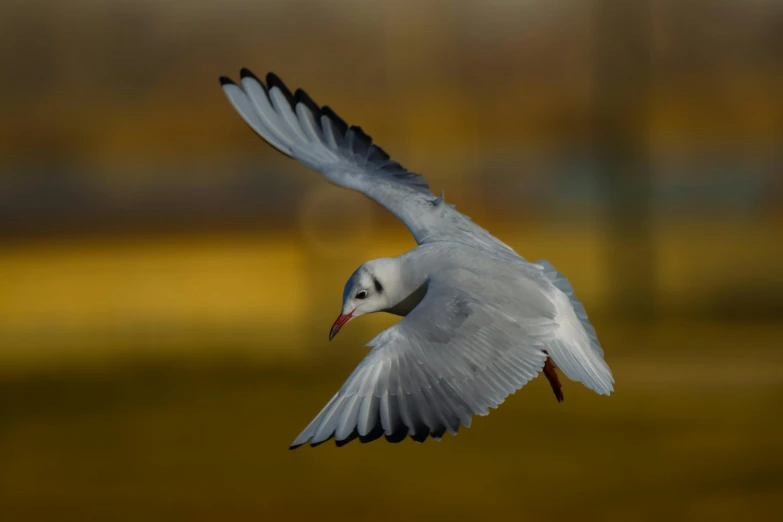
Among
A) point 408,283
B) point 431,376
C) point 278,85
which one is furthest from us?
point 278,85

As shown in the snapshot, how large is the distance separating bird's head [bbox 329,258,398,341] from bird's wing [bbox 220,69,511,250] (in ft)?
0.99

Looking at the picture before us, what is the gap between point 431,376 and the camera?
169 cm

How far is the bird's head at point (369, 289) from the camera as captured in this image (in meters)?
2.01

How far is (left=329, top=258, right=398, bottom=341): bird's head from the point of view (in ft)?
6.59

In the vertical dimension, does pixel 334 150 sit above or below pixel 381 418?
above

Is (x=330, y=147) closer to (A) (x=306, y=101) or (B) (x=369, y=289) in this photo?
(A) (x=306, y=101)

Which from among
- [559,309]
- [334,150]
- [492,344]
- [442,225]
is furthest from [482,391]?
[334,150]

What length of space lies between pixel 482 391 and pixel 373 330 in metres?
4.21

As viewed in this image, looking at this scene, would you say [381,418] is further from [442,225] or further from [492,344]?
[442,225]

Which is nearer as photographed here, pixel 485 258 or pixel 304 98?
pixel 485 258

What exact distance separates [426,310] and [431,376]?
14 cm

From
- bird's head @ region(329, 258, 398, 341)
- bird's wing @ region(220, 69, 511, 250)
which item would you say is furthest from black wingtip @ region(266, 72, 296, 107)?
bird's head @ region(329, 258, 398, 341)

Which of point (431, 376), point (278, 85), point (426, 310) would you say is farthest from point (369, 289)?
point (278, 85)

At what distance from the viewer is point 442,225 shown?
227cm
